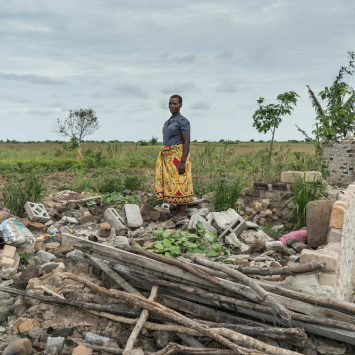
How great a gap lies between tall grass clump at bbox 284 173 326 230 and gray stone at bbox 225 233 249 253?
129cm

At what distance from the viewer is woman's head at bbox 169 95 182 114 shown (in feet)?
18.2

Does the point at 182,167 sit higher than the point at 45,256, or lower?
higher

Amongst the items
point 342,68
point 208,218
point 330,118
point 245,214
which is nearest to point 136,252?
point 208,218

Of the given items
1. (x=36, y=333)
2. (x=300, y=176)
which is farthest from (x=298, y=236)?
(x=36, y=333)

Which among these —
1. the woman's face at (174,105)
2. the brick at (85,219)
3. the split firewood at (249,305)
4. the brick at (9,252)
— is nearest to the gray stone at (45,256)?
the brick at (9,252)

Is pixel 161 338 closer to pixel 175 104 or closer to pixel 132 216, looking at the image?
pixel 132 216

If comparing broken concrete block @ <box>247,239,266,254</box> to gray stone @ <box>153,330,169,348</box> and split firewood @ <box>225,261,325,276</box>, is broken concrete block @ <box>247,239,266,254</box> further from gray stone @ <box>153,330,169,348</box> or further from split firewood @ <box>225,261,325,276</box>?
gray stone @ <box>153,330,169,348</box>

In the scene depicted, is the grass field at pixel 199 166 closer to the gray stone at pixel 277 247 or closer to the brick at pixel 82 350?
the gray stone at pixel 277 247

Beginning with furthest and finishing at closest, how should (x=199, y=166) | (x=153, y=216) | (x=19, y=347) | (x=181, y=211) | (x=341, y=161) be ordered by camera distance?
(x=341, y=161)
(x=199, y=166)
(x=181, y=211)
(x=153, y=216)
(x=19, y=347)

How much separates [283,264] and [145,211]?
2757 mm

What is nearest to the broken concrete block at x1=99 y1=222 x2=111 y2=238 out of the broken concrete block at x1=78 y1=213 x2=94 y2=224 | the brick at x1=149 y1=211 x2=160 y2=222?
the broken concrete block at x1=78 y1=213 x2=94 y2=224

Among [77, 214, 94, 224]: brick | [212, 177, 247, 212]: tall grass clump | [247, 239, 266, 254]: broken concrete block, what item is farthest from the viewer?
[212, 177, 247, 212]: tall grass clump

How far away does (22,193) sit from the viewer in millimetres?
5930

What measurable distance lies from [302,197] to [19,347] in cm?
481
